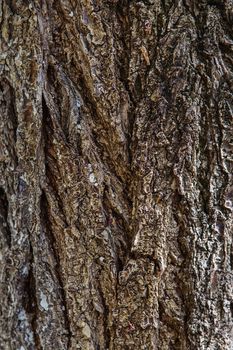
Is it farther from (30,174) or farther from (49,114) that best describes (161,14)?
(30,174)

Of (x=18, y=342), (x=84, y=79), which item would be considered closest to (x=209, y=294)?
(x=18, y=342)

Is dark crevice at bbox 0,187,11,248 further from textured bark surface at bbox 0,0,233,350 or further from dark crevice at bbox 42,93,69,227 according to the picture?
dark crevice at bbox 42,93,69,227

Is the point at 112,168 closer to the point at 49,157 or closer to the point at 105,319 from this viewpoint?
the point at 49,157

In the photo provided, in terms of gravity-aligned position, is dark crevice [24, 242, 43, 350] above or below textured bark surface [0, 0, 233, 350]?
below

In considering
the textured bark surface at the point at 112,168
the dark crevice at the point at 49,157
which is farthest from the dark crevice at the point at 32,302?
the dark crevice at the point at 49,157

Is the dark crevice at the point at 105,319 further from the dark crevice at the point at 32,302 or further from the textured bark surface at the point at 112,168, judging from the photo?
the dark crevice at the point at 32,302

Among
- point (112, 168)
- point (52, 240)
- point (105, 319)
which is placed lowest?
point (105, 319)

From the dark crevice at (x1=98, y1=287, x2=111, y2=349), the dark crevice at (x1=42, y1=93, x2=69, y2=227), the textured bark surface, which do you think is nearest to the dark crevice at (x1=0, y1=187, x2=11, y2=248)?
the textured bark surface

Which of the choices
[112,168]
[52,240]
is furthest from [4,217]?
[112,168]

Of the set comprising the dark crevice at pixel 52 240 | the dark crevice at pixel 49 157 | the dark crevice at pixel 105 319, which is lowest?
the dark crevice at pixel 105 319
